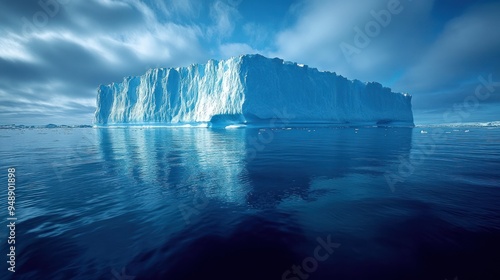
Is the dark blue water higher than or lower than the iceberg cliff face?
lower

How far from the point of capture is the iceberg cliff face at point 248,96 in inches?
2452

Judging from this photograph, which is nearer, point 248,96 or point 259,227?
point 259,227

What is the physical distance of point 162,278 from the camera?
4039mm

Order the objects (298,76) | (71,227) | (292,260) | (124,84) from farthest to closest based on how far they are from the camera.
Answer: (124,84), (298,76), (71,227), (292,260)

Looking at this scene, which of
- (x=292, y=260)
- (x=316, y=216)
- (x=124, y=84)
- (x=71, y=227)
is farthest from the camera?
(x=124, y=84)

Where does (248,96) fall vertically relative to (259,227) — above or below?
above

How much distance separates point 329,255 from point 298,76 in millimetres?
73479

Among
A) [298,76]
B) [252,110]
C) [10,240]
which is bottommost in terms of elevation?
[10,240]

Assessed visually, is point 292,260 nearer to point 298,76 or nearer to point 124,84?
point 298,76

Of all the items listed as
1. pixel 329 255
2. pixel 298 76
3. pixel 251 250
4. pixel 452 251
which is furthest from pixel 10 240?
pixel 298 76

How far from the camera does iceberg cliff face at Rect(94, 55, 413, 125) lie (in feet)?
204

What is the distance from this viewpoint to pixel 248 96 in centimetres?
5978

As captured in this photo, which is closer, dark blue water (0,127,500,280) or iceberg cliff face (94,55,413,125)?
dark blue water (0,127,500,280)

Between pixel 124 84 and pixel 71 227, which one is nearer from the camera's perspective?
pixel 71 227
